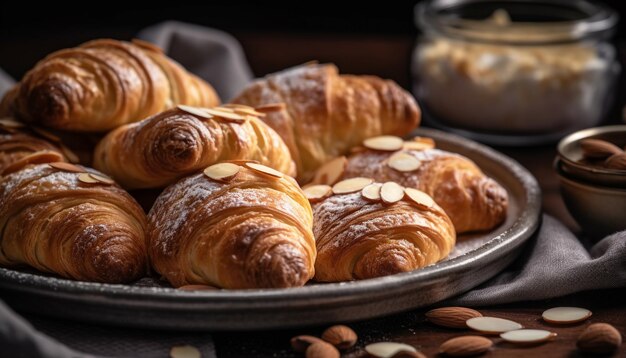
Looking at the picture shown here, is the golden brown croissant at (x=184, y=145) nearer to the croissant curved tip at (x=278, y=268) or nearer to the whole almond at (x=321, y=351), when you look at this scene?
the croissant curved tip at (x=278, y=268)

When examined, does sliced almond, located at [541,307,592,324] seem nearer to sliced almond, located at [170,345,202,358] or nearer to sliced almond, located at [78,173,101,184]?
sliced almond, located at [170,345,202,358]

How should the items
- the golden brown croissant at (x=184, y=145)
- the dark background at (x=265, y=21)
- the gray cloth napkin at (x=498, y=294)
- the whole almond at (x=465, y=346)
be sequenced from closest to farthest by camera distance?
the gray cloth napkin at (x=498, y=294) → the whole almond at (x=465, y=346) → the golden brown croissant at (x=184, y=145) → the dark background at (x=265, y=21)

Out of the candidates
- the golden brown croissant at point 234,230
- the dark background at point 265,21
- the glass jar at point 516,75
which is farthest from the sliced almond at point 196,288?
the dark background at point 265,21

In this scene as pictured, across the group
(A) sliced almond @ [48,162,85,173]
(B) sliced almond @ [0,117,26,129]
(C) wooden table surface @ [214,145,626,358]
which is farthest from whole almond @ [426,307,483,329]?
(B) sliced almond @ [0,117,26,129]

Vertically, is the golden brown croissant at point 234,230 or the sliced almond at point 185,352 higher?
the golden brown croissant at point 234,230

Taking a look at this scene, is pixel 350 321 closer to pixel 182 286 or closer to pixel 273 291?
pixel 273 291

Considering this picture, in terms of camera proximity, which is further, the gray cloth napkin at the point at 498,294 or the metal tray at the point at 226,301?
the metal tray at the point at 226,301

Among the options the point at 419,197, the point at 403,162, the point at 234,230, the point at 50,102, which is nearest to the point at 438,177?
the point at 403,162
